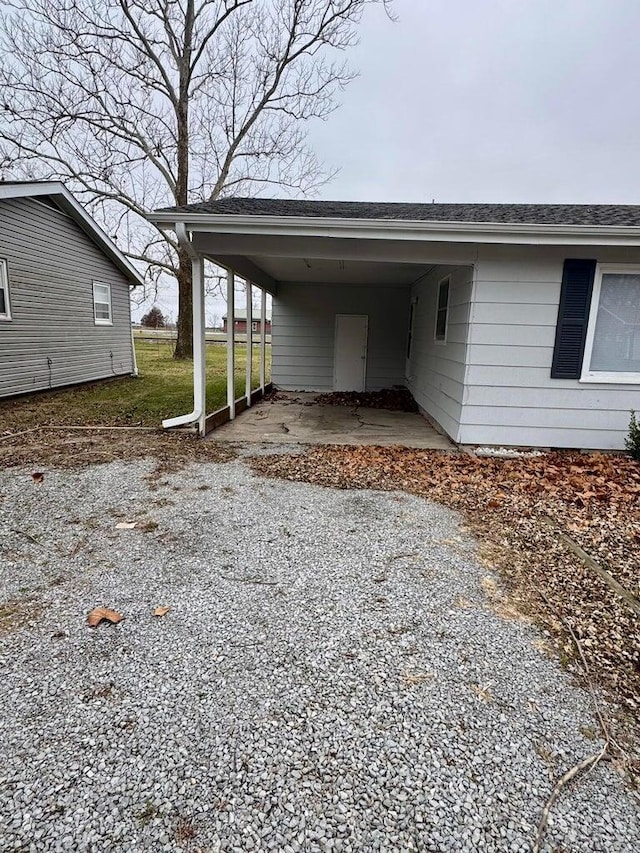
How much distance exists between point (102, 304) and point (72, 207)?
267 cm

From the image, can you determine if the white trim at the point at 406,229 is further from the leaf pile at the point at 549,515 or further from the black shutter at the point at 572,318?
the leaf pile at the point at 549,515

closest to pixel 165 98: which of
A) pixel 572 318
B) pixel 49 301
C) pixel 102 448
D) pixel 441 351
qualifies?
pixel 49 301

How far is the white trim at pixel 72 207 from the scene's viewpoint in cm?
827

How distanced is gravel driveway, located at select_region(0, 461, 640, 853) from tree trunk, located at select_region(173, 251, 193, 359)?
1433 cm

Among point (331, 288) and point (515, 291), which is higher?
point (331, 288)

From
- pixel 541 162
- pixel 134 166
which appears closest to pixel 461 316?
pixel 134 166

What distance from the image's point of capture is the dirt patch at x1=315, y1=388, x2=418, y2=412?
9659mm

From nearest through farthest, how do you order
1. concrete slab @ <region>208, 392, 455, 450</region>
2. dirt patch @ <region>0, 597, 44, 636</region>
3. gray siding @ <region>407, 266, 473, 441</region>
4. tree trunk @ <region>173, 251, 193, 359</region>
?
dirt patch @ <region>0, 597, 44, 636</region> → gray siding @ <region>407, 266, 473, 441</region> → concrete slab @ <region>208, 392, 455, 450</region> → tree trunk @ <region>173, 251, 193, 359</region>

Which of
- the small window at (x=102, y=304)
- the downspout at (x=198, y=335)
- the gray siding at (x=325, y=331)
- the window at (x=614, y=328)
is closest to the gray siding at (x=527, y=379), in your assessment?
the window at (x=614, y=328)

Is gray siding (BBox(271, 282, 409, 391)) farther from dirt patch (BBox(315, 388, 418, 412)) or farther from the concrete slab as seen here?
the concrete slab

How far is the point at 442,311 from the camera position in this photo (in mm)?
7434

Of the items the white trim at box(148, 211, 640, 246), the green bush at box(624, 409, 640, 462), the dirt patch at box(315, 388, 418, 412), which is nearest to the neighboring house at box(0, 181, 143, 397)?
the white trim at box(148, 211, 640, 246)

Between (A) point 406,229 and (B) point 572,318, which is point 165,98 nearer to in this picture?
(A) point 406,229

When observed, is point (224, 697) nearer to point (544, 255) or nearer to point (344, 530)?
point (344, 530)
